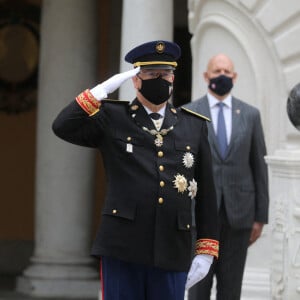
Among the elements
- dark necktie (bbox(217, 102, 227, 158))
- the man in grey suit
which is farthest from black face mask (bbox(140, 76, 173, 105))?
dark necktie (bbox(217, 102, 227, 158))

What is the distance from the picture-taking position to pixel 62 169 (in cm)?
1324

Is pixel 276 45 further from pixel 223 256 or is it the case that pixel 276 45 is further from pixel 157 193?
pixel 157 193

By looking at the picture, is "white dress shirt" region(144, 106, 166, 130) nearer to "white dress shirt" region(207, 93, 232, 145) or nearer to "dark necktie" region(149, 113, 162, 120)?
"dark necktie" region(149, 113, 162, 120)

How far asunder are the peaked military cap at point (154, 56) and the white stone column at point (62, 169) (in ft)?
23.3

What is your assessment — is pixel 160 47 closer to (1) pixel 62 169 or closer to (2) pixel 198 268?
(2) pixel 198 268

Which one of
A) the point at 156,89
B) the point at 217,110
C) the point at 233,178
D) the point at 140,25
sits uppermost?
the point at 140,25

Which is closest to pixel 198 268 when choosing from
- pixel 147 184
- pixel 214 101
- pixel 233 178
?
pixel 147 184

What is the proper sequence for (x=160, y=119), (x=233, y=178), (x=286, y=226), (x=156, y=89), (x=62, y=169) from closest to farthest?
(x=156, y=89) → (x=160, y=119) → (x=286, y=226) → (x=233, y=178) → (x=62, y=169)

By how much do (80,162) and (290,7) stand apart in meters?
3.20

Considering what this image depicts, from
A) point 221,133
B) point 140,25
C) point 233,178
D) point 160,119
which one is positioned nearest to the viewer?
point 160,119

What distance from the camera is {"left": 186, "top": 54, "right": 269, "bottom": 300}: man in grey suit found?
8.34 meters

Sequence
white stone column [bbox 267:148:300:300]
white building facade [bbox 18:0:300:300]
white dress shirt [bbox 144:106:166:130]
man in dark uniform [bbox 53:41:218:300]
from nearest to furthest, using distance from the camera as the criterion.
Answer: man in dark uniform [bbox 53:41:218:300] → white dress shirt [bbox 144:106:166:130] → white stone column [bbox 267:148:300:300] → white building facade [bbox 18:0:300:300]

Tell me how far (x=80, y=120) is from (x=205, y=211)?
703 millimetres

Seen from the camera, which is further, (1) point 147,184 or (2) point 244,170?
(2) point 244,170
